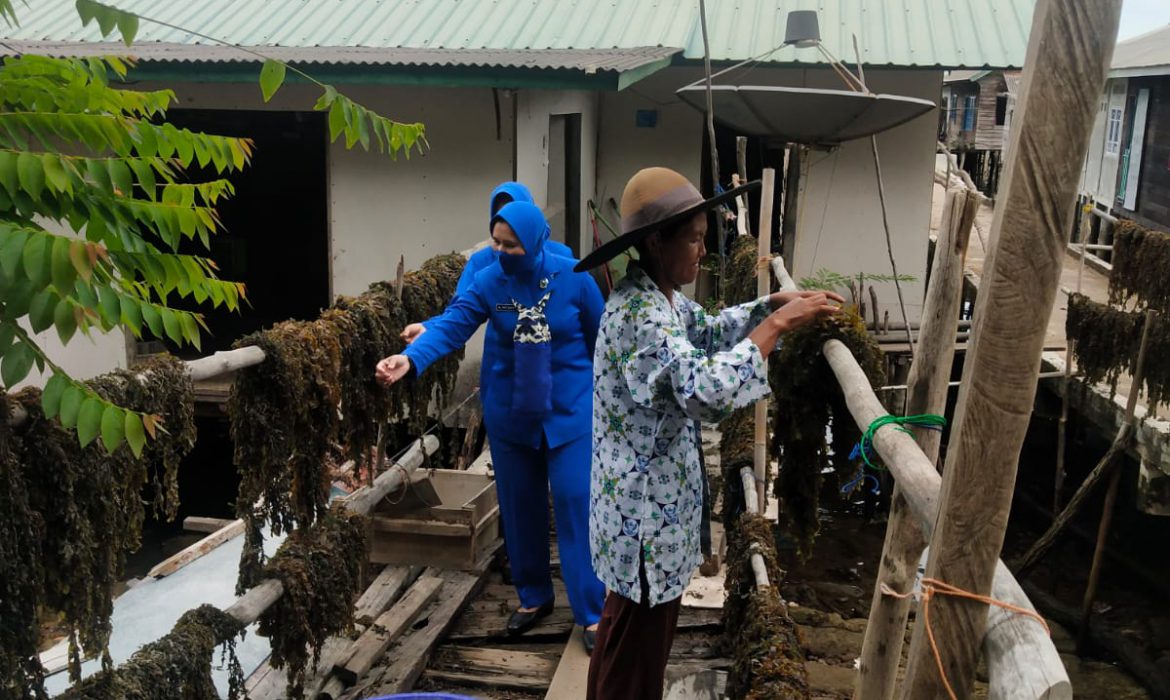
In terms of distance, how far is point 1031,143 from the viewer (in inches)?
60.5

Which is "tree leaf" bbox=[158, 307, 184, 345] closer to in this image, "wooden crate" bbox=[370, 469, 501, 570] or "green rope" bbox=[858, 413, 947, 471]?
"green rope" bbox=[858, 413, 947, 471]

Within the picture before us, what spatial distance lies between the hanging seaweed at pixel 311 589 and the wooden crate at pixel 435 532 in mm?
1002

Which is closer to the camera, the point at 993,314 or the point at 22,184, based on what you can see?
the point at 993,314

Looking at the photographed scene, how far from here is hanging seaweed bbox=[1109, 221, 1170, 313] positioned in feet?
28.2

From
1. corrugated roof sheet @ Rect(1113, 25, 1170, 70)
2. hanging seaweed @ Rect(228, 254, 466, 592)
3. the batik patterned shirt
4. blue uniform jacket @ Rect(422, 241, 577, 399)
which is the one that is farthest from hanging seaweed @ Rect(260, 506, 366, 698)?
corrugated roof sheet @ Rect(1113, 25, 1170, 70)

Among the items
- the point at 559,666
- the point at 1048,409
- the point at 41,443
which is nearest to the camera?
the point at 41,443

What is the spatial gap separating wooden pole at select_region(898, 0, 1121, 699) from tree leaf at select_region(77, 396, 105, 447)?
1.65 metres

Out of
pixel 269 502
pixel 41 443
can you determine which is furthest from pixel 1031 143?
pixel 269 502

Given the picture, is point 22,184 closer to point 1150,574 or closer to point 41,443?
point 41,443

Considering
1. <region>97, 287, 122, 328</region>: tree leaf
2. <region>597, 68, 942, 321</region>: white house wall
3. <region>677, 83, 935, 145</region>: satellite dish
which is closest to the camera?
<region>97, 287, 122, 328</region>: tree leaf

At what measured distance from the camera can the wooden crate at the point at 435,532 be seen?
5434mm

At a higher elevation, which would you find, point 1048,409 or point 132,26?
point 132,26

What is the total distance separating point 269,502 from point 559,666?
1468mm

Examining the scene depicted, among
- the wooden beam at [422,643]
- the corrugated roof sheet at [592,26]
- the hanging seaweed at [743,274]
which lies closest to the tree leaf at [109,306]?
the wooden beam at [422,643]
